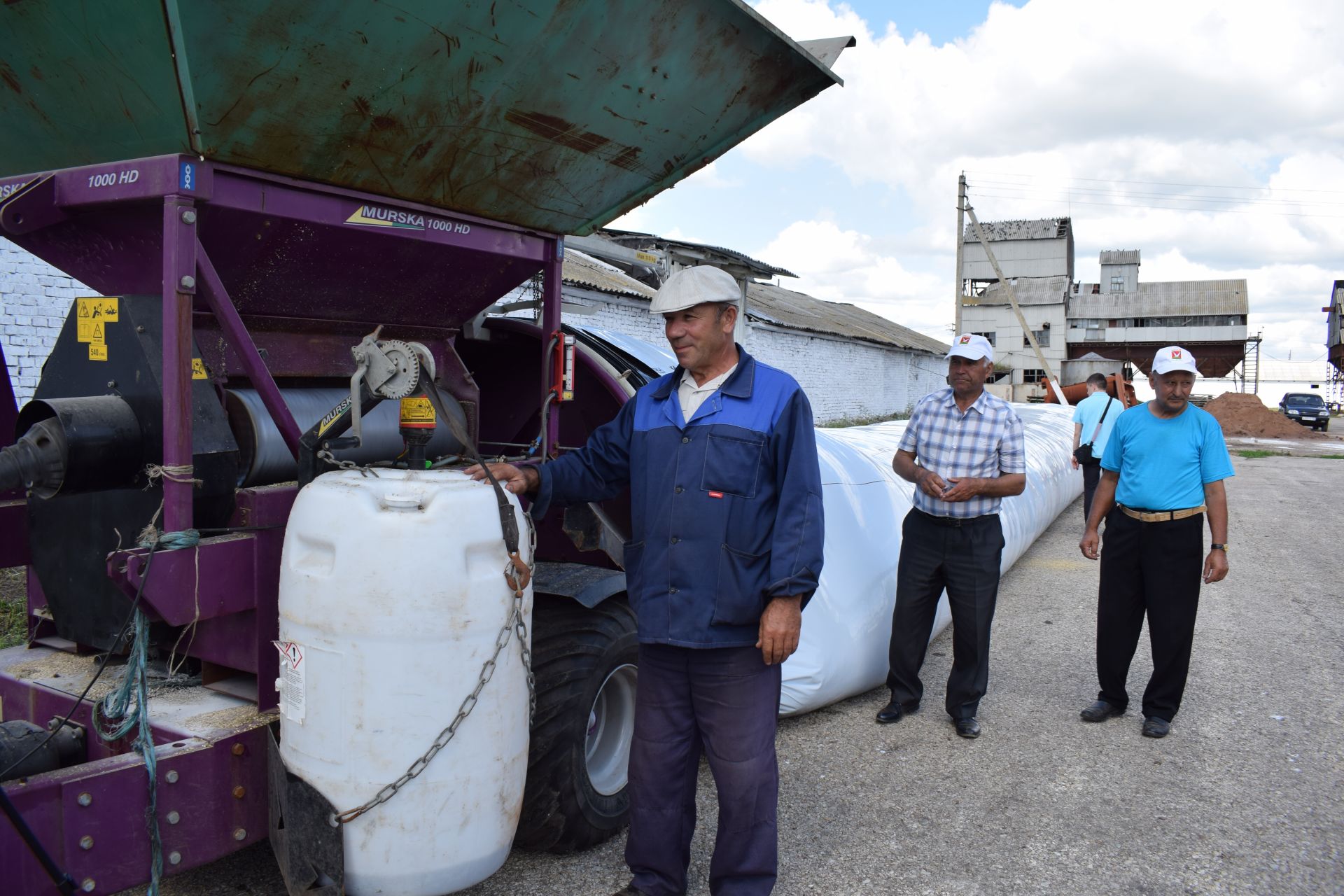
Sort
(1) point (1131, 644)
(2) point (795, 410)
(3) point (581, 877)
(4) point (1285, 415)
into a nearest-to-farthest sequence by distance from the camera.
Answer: (2) point (795, 410)
(3) point (581, 877)
(1) point (1131, 644)
(4) point (1285, 415)

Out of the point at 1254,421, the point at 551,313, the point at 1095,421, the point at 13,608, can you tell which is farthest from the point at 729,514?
the point at 1254,421

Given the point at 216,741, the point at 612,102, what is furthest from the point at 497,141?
the point at 216,741

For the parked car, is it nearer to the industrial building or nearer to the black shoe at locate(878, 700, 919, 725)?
the industrial building

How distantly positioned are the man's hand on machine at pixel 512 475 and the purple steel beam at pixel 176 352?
750 mm

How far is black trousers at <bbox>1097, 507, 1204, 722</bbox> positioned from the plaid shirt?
2.50 ft

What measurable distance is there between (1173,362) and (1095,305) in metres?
54.1

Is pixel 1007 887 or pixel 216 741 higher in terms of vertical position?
pixel 216 741

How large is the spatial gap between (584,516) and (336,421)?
1364 mm

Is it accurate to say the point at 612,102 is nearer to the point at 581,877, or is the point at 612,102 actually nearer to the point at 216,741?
the point at 216,741

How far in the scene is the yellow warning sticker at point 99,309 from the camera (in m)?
2.83

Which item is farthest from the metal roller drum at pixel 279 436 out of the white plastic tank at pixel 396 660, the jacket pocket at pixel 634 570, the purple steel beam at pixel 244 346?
A: the jacket pocket at pixel 634 570

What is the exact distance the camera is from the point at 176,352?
8.40ft

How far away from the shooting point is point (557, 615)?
11.0 feet

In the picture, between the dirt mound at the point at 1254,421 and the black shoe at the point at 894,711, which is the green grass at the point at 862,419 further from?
the black shoe at the point at 894,711
